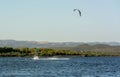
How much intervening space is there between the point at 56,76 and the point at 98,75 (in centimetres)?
800

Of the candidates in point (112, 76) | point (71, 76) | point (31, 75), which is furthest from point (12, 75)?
point (112, 76)

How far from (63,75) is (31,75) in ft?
17.8

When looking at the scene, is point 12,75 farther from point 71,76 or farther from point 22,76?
point 71,76

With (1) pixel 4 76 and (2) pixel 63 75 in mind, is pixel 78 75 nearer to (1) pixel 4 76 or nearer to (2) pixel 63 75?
(2) pixel 63 75

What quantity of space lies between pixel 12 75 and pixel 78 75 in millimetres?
11073

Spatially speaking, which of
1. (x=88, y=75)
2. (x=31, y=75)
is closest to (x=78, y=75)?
(x=88, y=75)

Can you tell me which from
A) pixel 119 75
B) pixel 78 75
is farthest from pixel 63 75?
pixel 119 75

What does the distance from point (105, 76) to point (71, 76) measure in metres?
5.66

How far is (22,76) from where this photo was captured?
99250 mm

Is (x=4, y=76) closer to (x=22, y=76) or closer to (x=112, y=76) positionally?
(x=22, y=76)

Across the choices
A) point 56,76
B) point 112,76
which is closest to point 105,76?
point 112,76

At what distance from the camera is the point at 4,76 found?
98500 millimetres

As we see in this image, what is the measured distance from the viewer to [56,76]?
329ft

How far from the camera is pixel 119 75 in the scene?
338 ft
